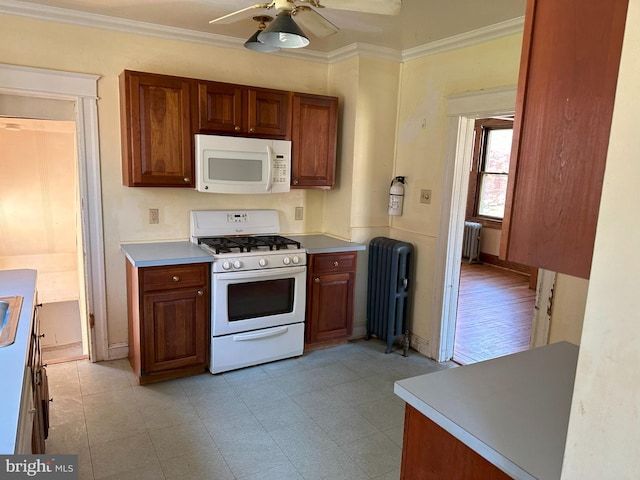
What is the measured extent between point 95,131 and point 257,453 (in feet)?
7.77

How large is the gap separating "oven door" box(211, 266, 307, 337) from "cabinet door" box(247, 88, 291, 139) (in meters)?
1.05

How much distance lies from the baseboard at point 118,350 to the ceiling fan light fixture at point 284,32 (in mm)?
2488

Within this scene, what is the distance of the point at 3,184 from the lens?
494 cm

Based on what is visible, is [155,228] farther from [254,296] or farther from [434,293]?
[434,293]

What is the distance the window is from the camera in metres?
7.27

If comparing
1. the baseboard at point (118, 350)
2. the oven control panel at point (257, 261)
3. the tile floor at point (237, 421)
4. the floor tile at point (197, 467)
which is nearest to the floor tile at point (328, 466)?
the tile floor at point (237, 421)

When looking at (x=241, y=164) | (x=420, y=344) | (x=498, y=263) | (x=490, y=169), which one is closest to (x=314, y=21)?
(x=241, y=164)

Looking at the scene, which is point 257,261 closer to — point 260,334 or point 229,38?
point 260,334

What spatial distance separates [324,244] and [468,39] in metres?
1.82

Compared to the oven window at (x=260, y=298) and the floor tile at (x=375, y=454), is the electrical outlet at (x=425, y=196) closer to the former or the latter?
the oven window at (x=260, y=298)

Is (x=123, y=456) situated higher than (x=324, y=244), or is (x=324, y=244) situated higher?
(x=324, y=244)

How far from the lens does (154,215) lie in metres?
3.38

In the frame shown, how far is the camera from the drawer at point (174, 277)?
287 centimetres

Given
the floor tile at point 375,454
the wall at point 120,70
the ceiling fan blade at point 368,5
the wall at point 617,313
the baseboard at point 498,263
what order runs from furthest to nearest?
the baseboard at point 498,263, the wall at point 120,70, the floor tile at point 375,454, the ceiling fan blade at point 368,5, the wall at point 617,313
